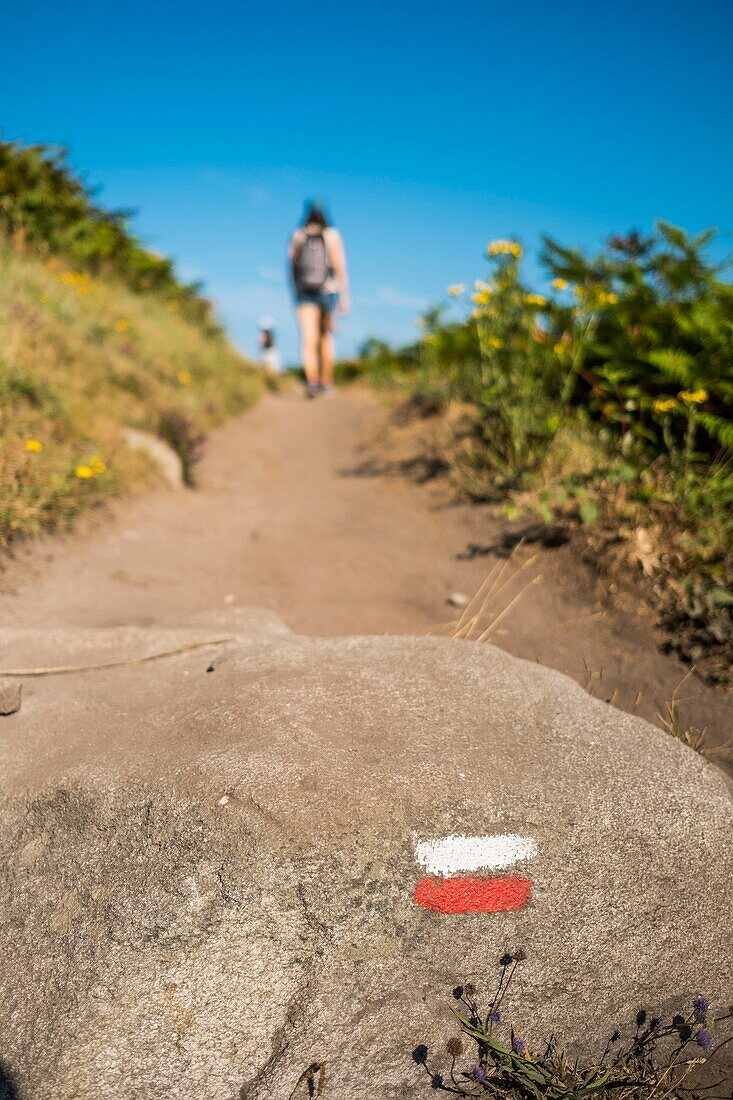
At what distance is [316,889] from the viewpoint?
5.81 ft

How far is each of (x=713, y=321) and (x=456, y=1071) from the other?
4170 mm

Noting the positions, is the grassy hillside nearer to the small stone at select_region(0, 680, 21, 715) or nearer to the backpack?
the small stone at select_region(0, 680, 21, 715)

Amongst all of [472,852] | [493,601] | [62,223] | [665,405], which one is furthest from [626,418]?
[62,223]

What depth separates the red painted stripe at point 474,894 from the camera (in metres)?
1.82

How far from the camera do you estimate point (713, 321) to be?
13.6 ft

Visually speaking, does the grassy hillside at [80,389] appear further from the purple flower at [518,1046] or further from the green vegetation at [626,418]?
the purple flower at [518,1046]

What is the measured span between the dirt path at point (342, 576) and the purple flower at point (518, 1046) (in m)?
1.45

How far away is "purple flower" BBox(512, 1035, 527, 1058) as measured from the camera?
173cm

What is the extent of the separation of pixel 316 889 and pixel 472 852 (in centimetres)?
44

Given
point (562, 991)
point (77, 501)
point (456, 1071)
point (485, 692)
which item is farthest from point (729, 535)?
point (77, 501)

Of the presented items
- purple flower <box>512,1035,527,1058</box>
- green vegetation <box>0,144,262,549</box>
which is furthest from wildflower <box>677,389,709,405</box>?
green vegetation <box>0,144,262,549</box>

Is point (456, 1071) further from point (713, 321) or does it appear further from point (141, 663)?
point (713, 321)

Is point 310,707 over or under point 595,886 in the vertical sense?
over

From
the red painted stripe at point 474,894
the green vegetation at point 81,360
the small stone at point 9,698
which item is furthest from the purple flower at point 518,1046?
the green vegetation at point 81,360
